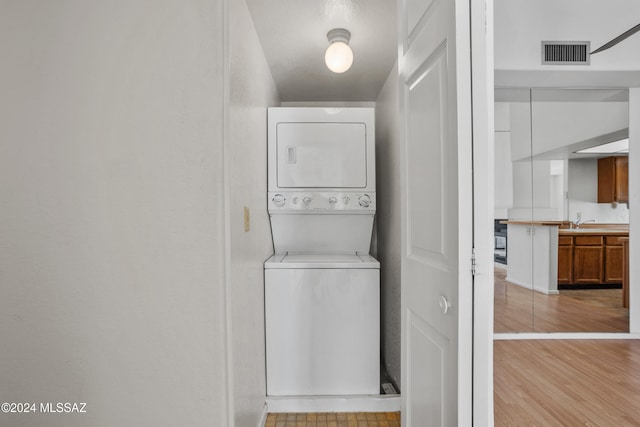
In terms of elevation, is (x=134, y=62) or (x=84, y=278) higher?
(x=134, y=62)

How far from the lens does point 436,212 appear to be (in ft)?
3.54

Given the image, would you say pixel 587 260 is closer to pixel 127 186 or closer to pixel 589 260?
pixel 589 260

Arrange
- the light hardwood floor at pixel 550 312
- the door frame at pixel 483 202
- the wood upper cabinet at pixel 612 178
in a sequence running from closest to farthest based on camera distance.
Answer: the door frame at pixel 483 202 < the light hardwood floor at pixel 550 312 < the wood upper cabinet at pixel 612 178

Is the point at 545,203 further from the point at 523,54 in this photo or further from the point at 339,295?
the point at 339,295

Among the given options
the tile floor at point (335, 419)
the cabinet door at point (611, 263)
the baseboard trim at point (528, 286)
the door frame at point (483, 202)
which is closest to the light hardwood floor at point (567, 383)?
the baseboard trim at point (528, 286)

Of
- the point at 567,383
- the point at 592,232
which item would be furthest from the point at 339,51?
the point at 592,232

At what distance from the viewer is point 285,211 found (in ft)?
7.97

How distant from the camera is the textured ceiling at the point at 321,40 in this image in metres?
1.77

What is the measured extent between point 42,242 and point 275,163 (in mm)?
1432

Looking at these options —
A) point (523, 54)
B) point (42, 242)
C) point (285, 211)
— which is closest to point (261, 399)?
point (285, 211)

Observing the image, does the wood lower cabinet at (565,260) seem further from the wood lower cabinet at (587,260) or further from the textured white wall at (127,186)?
the textured white wall at (127,186)

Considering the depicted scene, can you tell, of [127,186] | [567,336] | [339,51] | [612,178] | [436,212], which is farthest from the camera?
[612,178]

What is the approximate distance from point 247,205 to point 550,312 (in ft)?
11.2

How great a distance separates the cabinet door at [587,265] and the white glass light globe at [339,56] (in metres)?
3.63
